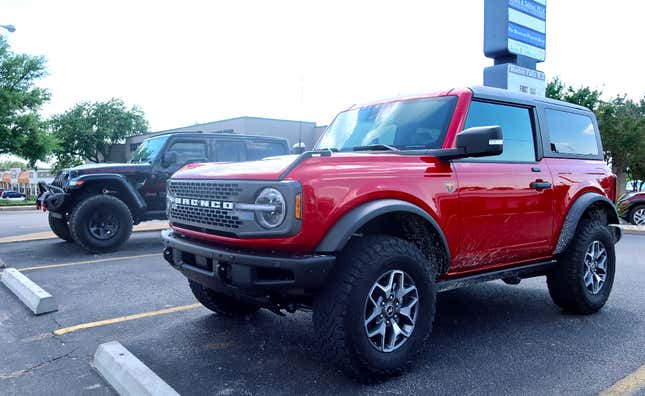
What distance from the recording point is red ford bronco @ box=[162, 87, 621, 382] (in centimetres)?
290

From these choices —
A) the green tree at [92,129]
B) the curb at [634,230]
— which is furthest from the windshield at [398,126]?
the green tree at [92,129]

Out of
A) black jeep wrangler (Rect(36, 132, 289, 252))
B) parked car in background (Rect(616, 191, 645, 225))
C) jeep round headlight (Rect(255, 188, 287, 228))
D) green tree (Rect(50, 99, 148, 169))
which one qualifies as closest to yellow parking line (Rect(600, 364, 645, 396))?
jeep round headlight (Rect(255, 188, 287, 228))

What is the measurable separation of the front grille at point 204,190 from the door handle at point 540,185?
2483 millimetres

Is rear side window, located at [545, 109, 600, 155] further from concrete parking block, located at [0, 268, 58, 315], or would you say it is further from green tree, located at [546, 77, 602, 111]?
green tree, located at [546, 77, 602, 111]

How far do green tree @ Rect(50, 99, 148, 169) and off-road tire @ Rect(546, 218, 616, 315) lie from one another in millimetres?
55134

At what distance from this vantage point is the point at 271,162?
328cm

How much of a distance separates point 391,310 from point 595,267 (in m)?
2.69

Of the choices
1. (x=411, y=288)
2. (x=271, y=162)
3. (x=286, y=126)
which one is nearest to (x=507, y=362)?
(x=411, y=288)

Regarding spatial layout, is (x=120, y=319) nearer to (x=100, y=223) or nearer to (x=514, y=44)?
(x=100, y=223)

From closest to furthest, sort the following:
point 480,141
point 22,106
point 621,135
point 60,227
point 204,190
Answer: point 480,141, point 204,190, point 60,227, point 621,135, point 22,106

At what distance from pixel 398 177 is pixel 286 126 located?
38359mm

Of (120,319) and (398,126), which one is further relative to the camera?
(120,319)

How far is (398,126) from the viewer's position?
159 inches

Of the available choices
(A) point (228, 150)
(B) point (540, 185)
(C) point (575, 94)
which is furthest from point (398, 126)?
(C) point (575, 94)
